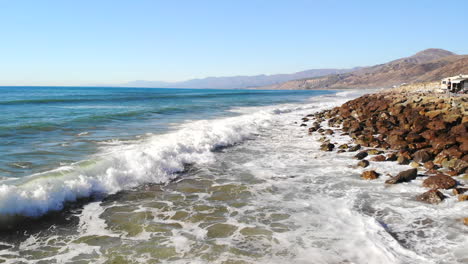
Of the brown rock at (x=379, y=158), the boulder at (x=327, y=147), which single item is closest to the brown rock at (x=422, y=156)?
the brown rock at (x=379, y=158)

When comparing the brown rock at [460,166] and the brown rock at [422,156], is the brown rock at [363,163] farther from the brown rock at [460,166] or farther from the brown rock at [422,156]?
the brown rock at [460,166]

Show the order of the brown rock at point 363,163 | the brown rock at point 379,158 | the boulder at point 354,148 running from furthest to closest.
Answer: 1. the boulder at point 354,148
2. the brown rock at point 379,158
3. the brown rock at point 363,163

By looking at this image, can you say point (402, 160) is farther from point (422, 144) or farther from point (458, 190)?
point (458, 190)

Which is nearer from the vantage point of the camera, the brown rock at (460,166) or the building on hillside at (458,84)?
the brown rock at (460,166)

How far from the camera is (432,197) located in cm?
646

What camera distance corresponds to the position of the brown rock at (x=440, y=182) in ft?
23.1

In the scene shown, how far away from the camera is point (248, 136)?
14992 millimetres

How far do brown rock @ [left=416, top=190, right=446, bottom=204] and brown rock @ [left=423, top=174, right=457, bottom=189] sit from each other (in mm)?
654

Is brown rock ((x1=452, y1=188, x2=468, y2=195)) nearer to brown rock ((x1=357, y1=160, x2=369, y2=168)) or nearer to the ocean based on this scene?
the ocean

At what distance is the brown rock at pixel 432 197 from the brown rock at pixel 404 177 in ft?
3.21

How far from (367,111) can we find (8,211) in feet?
65.7

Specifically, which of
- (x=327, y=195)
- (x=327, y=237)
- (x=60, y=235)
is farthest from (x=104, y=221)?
(x=327, y=195)

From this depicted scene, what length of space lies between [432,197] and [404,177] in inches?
50.8

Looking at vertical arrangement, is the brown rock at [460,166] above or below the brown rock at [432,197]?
above
